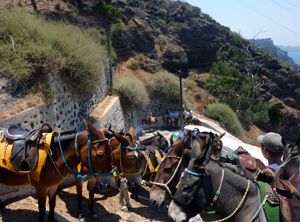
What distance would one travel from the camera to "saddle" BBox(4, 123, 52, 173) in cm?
Result: 662

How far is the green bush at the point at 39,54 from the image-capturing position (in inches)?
398

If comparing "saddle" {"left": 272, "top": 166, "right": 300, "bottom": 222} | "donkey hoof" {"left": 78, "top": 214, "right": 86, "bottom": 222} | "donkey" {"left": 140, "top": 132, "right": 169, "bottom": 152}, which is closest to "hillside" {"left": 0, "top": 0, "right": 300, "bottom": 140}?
"donkey" {"left": 140, "top": 132, "right": 169, "bottom": 152}

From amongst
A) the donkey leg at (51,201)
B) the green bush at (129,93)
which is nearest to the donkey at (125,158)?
the donkey leg at (51,201)

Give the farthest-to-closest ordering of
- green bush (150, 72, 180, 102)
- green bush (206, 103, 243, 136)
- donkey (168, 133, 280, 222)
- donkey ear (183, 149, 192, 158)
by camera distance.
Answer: green bush (206, 103, 243, 136) < green bush (150, 72, 180, 102) < donkey ear (183, 149, 192, 158) < donkey (168, 133, 280, 222)

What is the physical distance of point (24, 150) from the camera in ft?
22.0

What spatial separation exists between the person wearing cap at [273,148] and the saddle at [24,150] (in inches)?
144

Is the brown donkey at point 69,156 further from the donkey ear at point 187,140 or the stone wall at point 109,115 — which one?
the stone wall at point 109,115

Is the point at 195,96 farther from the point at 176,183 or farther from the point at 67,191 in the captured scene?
the point at 176,183

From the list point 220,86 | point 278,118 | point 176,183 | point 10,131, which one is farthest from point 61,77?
point 278,118

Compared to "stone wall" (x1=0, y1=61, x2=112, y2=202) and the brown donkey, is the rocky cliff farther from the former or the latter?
the brown donkey

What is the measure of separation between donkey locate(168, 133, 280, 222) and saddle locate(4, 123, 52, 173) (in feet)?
11.1

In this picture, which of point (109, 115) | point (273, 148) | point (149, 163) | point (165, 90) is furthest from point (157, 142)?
point (165, 90)

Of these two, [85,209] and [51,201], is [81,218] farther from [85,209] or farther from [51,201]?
[51,201]

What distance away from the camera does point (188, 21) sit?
48375 mm
